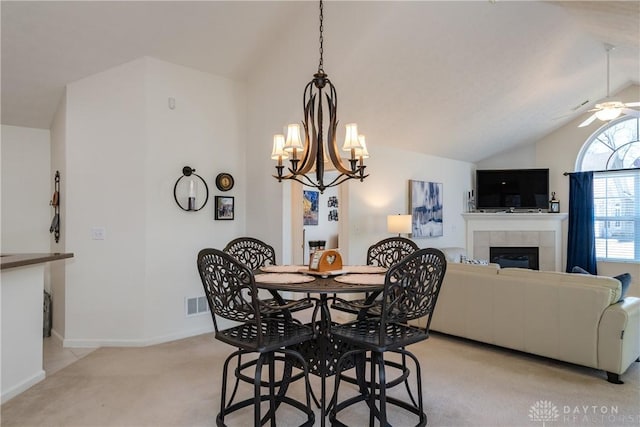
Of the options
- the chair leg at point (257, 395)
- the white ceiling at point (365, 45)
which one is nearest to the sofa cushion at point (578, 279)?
the white ceiling at point (365, 45)

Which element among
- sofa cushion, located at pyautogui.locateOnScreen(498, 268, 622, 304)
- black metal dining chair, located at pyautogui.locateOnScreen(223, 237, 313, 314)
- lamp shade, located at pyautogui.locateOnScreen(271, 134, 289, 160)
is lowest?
sofa cushion, located at pyautogui.locateOnScreen(498, 268, 622, 304)

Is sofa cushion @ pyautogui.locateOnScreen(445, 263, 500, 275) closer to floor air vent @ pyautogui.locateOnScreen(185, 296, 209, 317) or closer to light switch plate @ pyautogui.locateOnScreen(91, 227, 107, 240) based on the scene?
floor air vent @ pyautogui.locateOnScreen(185, 296, 209, 317)

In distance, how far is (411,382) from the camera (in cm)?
298

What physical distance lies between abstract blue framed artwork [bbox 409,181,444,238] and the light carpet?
2.83 meters

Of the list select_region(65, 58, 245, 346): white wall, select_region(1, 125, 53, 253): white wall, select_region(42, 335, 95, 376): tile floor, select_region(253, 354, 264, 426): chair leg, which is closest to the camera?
select_region(253, 354, 264, 426): chair leg

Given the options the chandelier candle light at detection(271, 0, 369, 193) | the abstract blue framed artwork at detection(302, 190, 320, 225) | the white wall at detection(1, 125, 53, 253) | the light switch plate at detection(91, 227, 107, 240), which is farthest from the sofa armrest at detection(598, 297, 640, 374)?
the white wall at detection(1, 125, 53, 253)

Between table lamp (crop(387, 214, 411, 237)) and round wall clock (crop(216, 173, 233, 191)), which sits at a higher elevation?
round wall clock (crop(216, 173, 233, 191))

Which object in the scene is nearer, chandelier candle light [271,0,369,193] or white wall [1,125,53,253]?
chandelier candle light [271,0,369,193]

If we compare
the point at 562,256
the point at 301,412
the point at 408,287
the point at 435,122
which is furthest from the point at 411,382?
the point at 562,256

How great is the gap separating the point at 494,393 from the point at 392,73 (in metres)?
3.25

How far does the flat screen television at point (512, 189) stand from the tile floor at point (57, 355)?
672 cm

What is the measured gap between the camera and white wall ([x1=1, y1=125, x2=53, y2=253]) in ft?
14.3

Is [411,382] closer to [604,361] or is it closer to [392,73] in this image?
[604,361]

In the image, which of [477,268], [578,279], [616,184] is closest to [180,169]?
[477,268]
